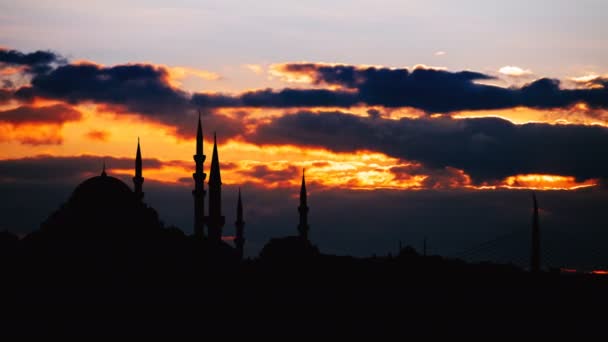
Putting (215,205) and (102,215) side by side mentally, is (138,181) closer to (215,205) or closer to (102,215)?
(102,215)

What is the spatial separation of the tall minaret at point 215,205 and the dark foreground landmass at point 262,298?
1.65 m

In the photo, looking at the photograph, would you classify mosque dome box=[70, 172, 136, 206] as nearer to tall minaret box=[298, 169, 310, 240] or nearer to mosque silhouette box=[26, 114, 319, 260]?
mosque silhouette box=[26, 114, 319, 260]

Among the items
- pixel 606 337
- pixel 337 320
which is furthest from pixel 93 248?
pixel 606 337

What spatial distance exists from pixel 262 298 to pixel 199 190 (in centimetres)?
859

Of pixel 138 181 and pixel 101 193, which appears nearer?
pixel 101 193

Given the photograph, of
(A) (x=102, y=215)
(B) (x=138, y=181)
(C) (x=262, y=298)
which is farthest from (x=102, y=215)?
(C) (x=262, y=298)

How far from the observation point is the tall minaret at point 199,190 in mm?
60781

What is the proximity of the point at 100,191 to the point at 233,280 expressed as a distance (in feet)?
43.4

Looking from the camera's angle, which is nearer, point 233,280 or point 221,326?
point 221,326

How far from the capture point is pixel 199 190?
6084 cm

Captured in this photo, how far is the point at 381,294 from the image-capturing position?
60656 millimetres

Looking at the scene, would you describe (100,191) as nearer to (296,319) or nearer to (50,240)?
(50,240)

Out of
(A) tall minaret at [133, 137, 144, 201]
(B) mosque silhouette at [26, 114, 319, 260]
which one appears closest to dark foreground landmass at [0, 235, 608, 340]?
(B) mosque silhouette at [26, 114, 319, 260]

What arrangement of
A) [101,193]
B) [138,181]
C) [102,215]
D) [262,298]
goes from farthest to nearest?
[138,181] < [101,193] < [102,215] < [262,298]
